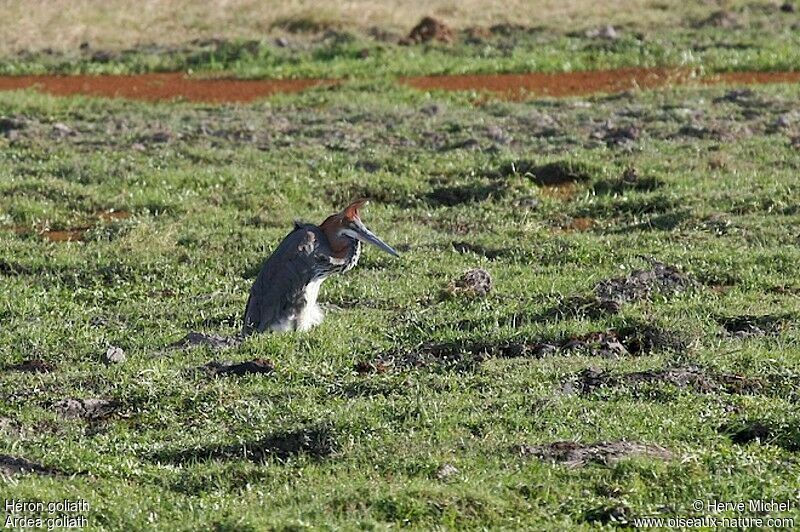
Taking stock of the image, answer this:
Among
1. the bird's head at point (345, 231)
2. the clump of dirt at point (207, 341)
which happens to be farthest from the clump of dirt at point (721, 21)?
the clump of dirt at point (207, 341)

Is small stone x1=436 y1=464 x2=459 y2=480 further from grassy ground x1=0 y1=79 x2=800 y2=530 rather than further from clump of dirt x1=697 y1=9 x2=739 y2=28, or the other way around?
clump of dirt x1=697 y1=9 x2=739 y2=28

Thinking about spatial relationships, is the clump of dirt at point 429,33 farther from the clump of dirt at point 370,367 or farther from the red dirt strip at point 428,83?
the clump of dirt at point 370,367

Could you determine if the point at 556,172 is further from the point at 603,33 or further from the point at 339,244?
the point at 603,33

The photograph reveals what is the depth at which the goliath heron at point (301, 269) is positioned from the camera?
11172 mm

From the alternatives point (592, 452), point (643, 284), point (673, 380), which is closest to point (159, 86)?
point (643, 284)

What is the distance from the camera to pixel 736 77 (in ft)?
78.2

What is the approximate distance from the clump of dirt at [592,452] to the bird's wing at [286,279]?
313 cm

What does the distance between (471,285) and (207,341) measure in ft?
7.75

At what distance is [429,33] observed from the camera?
90.4 ft

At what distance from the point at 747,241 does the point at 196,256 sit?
4.88 metres

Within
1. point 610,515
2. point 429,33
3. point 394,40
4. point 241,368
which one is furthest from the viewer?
point 394,40

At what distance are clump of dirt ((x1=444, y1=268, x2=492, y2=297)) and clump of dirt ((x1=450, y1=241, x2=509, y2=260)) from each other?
4.31 feet

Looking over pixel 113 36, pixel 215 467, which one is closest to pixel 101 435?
pixel 215 467

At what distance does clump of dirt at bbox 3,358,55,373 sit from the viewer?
10633 millimetres
